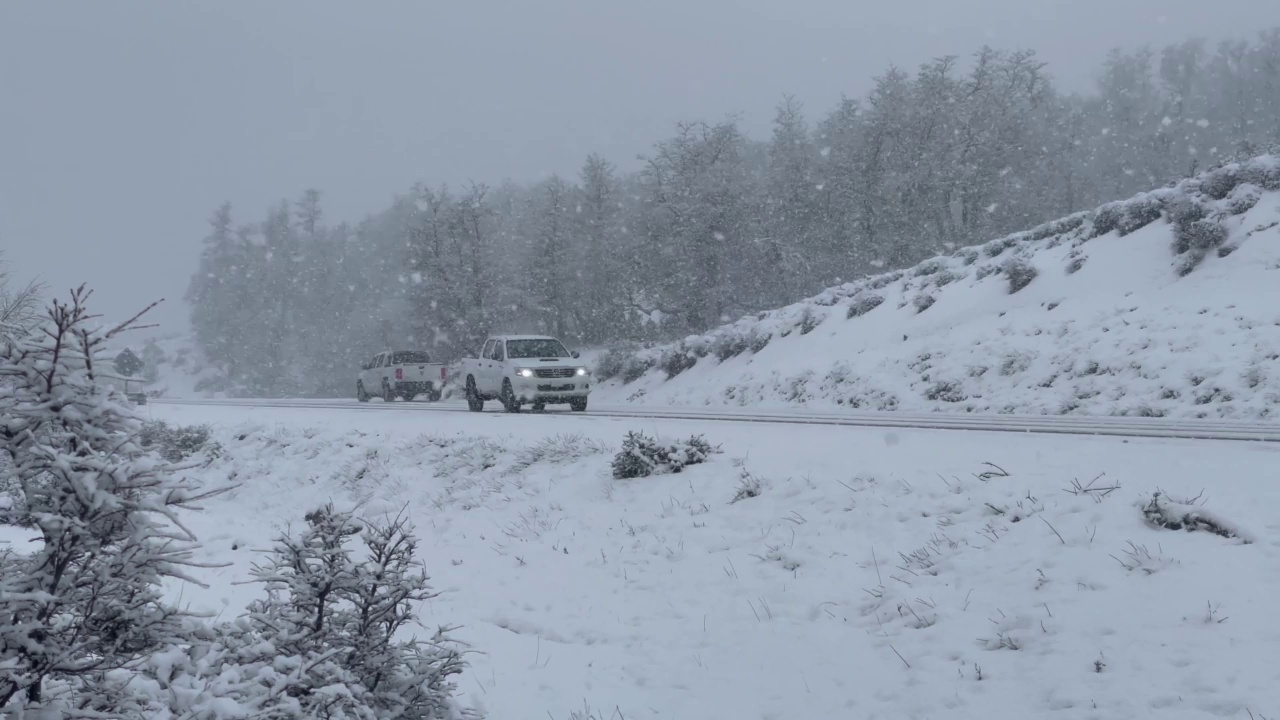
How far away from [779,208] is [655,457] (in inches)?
1687

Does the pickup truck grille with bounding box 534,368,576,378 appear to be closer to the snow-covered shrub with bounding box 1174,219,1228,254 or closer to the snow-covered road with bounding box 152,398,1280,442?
the snow-covered road with bounding box 152,398,1280,442

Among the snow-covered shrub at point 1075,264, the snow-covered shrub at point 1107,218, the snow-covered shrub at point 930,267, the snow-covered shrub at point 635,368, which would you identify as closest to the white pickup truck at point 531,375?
the snow-covered shrub at point 635,368

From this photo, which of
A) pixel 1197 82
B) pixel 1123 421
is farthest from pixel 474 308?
pixel 1197 82

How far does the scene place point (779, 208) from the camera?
51.4 m

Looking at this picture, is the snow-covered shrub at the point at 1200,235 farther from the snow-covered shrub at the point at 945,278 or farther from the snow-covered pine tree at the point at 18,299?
the snow-covered pine tree at the point at 18,299

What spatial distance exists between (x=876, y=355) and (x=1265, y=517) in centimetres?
1447

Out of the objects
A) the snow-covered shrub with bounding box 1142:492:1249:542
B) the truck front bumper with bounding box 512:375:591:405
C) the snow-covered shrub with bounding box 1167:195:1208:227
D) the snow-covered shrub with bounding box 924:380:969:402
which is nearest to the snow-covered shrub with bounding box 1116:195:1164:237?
the snow-covered shrub with bounding box 1167:195:1208:227

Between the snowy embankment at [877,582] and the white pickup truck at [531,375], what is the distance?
8180 mm

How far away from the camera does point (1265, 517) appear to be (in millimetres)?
5930

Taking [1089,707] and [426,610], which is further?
[426,610]

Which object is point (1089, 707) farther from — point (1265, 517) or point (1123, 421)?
point (1123, 421)

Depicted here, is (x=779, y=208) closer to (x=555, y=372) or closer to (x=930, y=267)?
(x=930, y=267)

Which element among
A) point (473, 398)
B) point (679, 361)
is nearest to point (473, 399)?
point (473, 398)

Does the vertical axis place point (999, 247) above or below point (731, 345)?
above
